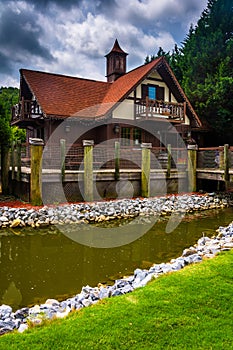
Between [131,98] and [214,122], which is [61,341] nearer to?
[131,98]

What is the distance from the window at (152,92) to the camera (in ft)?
56.9

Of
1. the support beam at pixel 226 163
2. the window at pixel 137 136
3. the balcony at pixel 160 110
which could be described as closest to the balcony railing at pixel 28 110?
the window at pixel 137 136

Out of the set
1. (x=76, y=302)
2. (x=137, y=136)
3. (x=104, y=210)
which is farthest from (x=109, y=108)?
(x=76, y=302)

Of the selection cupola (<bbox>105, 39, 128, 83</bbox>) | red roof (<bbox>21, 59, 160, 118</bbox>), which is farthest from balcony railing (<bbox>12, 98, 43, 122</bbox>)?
cupola (<bbox>105, 39, 128, 83</bbox>)

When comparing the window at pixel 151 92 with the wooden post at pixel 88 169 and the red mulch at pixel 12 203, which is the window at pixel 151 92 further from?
the red mulch at pixel 12 203

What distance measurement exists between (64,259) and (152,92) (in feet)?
44.5

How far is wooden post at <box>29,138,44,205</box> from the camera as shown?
959 centimetres

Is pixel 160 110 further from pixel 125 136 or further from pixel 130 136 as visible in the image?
pixel 125 136

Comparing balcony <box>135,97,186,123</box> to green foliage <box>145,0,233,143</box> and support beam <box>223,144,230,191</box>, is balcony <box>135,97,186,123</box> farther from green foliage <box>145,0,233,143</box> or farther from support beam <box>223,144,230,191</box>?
support beam <box>223,144,230,191</box>

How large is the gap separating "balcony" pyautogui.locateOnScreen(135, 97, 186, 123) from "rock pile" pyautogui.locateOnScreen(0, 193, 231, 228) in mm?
5765

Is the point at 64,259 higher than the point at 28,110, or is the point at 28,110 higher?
the point at 28,110

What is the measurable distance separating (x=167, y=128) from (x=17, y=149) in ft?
30.5

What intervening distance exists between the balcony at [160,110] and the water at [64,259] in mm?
8457

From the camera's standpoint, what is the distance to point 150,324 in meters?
2.77
